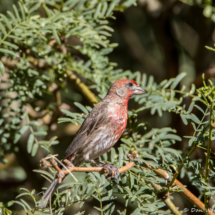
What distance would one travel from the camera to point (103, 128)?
3.51 metres

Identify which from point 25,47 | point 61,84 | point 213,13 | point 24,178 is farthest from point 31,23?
point 24,178

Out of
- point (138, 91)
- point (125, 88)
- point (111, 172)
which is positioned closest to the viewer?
point (111, 172)

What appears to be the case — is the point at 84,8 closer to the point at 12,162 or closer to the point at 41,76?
the point at 41,76

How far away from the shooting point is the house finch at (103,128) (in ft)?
11.0

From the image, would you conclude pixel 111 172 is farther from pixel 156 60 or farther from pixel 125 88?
pixel 156 60

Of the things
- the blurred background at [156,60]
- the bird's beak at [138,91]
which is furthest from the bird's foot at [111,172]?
the blurred background at [156,60]

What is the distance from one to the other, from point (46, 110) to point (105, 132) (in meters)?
0.72

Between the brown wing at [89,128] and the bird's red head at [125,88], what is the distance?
23cm

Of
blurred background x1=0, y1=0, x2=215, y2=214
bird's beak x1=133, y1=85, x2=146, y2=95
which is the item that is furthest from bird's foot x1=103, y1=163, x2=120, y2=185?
blurred background x1=0, y1=0, x2=215, y2=214

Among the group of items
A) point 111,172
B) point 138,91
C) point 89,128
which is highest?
point 138,91

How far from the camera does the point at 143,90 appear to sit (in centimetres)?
339

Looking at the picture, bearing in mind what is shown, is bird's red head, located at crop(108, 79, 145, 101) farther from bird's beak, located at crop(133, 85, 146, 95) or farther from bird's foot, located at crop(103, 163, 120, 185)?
bird's foot, located at crop(103, 163, 120, 185)

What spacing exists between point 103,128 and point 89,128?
167 mm

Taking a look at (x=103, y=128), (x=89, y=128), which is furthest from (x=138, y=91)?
(x=89, y=128)
